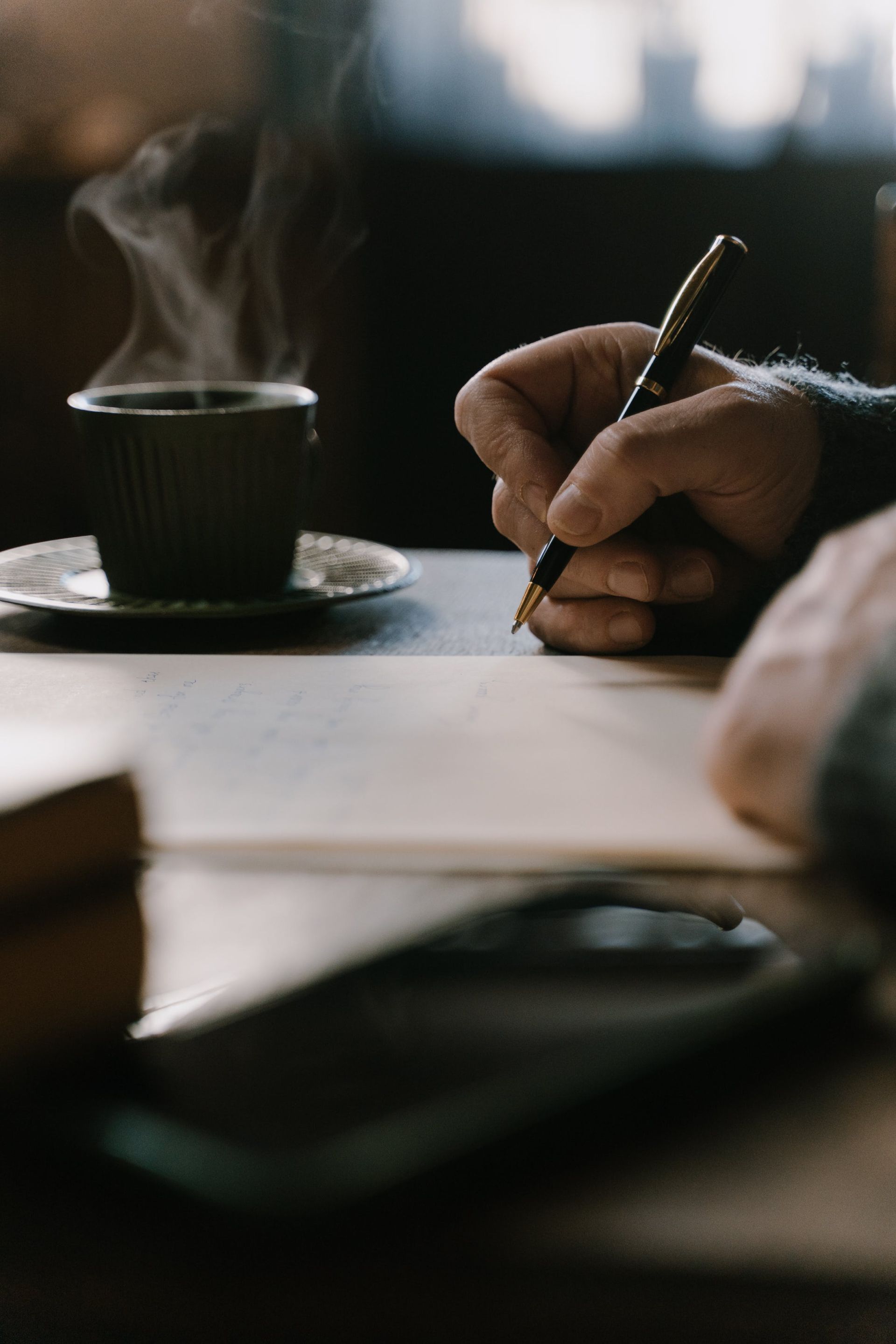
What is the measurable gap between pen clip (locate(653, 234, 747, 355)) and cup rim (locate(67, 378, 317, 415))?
0.54 feet

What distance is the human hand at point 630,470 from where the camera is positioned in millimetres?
417

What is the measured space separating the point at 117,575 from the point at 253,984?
28 centimetres

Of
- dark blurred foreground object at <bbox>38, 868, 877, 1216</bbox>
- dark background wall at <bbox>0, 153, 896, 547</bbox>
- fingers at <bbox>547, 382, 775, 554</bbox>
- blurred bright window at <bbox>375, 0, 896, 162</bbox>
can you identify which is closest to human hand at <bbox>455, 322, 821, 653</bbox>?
fingers at <bbox>547, 382, 775, 554</bbox>

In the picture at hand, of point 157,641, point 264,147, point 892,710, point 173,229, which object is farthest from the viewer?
point 264,147

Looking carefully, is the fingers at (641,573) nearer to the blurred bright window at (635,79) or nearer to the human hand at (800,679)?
the human hand at (800,679)

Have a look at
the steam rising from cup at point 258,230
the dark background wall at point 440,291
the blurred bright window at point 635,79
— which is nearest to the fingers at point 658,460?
the steam rising from cup at point 258,230

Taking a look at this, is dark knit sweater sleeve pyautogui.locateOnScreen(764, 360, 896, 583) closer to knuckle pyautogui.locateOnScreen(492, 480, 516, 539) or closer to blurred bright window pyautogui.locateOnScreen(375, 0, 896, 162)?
knuckle pyautogui.locateOnScreen(492, 480, 516, 539)

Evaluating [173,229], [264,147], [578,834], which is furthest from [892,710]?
[264,147]

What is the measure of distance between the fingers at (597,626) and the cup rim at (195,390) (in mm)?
159

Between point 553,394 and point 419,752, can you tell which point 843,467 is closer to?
point 553,394

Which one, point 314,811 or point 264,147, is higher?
point 264,147

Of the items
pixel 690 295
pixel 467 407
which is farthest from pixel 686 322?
pixel 467 407

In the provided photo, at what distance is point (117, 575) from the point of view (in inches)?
20.0

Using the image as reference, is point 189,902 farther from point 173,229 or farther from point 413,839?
point 173,229
